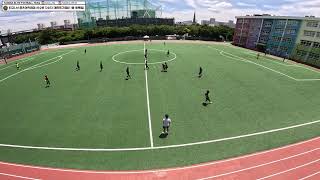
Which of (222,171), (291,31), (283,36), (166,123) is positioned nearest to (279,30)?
(283,36)

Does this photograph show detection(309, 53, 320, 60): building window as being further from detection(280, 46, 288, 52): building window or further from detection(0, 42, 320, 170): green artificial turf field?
detection(0, 42, 320, 170): green artificial turf field

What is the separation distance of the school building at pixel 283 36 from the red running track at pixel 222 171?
41.8 metres

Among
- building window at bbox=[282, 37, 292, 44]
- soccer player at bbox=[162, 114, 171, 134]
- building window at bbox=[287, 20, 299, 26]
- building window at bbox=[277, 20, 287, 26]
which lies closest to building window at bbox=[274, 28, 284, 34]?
building window at bbox=[277, 20, 287, 26]

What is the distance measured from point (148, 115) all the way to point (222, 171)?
32.2ft

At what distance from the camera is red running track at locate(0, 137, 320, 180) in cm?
1490

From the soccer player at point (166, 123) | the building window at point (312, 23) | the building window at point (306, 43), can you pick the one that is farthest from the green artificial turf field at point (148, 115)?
the building window at point (312, 23)

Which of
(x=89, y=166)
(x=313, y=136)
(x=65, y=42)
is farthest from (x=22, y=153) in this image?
(x=65, y=42)

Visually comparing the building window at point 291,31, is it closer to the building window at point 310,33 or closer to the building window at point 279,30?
the building window at point 279,30

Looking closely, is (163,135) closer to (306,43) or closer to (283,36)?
(306,43)

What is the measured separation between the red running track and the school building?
137 feet

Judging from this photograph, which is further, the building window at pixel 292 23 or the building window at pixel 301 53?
the building window at pixel 292 23

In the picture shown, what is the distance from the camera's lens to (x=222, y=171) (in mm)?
15211

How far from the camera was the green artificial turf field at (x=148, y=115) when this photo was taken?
17266mm

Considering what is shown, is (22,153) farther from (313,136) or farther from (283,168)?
(313,136)
